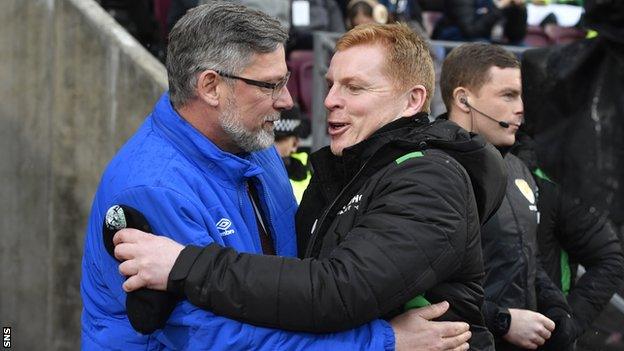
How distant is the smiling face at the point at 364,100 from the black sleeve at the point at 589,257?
1.74 m

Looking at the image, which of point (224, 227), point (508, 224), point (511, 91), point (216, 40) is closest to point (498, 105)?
point (511, 91)

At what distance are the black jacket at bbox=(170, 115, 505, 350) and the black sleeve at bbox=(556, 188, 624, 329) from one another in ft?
5.69

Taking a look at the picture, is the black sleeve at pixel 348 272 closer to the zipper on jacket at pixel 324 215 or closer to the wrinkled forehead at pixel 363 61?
the zipper on jacket at pixel 324 215

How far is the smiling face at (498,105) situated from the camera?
167 inches

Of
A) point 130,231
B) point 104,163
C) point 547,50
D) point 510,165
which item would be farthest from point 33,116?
point 547,50

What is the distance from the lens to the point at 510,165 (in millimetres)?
4258

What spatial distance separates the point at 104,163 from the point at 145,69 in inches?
27.7

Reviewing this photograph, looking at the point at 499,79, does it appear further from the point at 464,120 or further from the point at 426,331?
the point at 426,331

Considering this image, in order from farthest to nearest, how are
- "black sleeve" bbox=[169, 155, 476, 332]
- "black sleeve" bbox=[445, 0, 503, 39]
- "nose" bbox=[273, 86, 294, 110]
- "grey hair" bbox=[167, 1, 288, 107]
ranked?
"black sleeve" bbox=[445, 0, 503, 39]
"nose" bbox=[273, 86, 294, 110]
"grey hair" bbox=[167, 1, 288, 107]
"black sleeve" bbox=[169, 155, 476, 332]

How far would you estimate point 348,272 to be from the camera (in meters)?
2.69

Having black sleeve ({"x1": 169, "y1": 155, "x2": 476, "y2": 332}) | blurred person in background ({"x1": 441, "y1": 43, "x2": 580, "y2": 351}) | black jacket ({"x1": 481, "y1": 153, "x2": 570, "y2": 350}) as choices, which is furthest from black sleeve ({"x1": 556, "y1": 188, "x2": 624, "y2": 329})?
black sleeve ({"x1": 169, "y1": 155, "x2": 476, "y2": 332})

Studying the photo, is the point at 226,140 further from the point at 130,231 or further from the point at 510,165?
the point at 510,165

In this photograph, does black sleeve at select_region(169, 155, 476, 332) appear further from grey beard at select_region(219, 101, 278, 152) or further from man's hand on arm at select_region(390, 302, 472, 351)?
grey beard at select_region(219, 101, 278, 152)

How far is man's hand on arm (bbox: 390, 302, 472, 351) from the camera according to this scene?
112 inches
